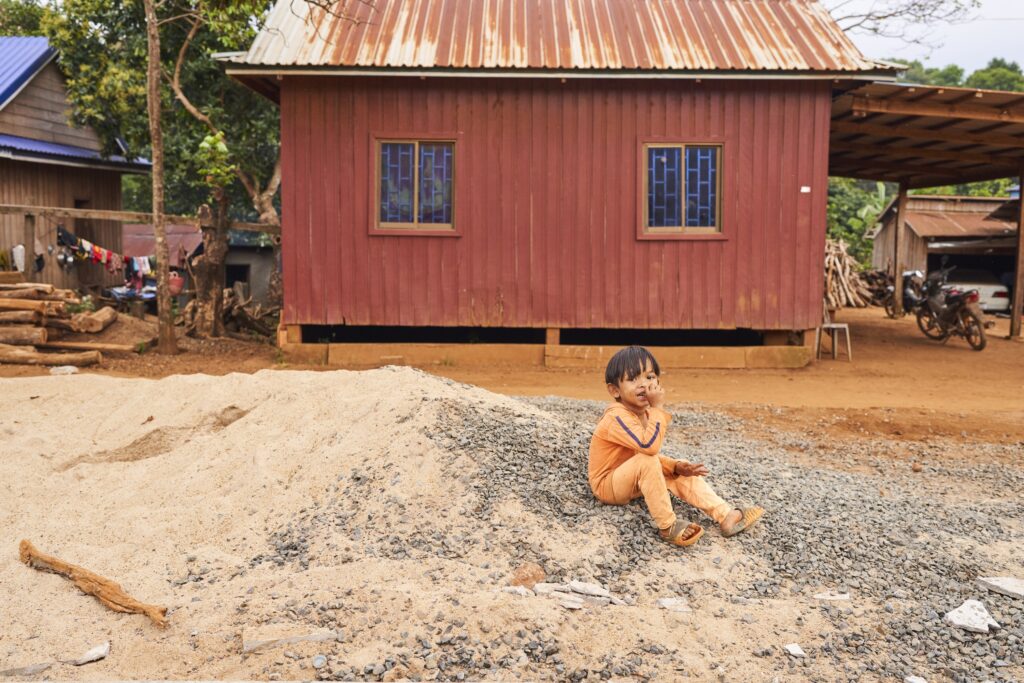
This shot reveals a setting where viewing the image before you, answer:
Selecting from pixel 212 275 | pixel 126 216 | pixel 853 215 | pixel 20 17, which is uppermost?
pixel 20 17

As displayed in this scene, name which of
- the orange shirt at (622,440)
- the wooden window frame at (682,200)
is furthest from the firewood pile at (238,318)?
the orange shirt at (622,440)

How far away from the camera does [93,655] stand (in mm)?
3326

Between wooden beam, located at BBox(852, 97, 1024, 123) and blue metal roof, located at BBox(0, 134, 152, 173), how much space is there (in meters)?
13.8

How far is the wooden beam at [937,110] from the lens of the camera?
1105 cm

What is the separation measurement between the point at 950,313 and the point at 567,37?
7601mm

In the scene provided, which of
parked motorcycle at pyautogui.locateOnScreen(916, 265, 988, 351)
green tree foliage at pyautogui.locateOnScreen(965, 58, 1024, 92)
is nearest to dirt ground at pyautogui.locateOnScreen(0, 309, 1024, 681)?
parked motorcycle at pyautogui.locateOnScreen(916, 265, 988, 351)

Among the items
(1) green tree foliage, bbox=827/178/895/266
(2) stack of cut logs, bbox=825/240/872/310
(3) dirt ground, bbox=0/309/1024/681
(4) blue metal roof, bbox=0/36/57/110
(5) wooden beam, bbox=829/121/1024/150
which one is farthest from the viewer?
(1) green tree foliage, bbox=827/178/895/266

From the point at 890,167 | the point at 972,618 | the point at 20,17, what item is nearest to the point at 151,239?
the point at 20,17

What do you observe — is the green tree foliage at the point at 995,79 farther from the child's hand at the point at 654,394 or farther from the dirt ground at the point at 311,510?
the child's hand at the point at 654,394

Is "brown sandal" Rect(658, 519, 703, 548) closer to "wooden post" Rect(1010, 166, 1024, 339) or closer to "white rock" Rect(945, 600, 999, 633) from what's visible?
"white rock" Rect(945, 600, 999, 633)

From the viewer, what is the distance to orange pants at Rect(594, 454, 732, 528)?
4.20 m

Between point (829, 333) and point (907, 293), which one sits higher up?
point (907, 293)

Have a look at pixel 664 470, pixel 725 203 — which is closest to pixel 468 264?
pixel 725 203

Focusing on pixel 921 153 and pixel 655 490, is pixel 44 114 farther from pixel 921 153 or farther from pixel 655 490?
pixel 655 490
